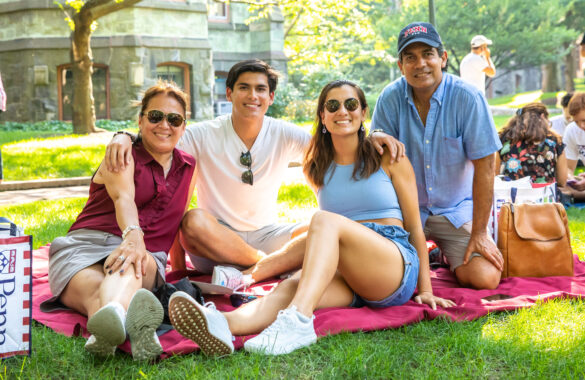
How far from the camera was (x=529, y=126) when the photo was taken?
6.60 meters

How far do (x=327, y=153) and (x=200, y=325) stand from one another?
1.66 metres

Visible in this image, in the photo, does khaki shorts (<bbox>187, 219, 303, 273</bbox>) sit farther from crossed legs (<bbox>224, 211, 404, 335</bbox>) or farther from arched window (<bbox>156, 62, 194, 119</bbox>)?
arched window (<bbox>156, 62, 194, 119</bbox>)

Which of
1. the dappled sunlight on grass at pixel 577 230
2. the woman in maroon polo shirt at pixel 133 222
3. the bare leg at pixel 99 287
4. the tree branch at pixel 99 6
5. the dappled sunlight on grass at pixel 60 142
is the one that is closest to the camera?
the bare leg at pixel 99 287

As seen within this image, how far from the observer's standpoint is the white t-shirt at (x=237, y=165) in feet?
16.1

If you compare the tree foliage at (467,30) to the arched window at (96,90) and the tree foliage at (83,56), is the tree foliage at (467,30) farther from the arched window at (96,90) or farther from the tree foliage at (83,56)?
the tree foliage at (83,56)

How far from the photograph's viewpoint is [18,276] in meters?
3.23

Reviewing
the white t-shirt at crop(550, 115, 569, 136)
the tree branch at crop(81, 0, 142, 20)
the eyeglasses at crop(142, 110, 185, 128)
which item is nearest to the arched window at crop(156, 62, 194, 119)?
the tree branch at crop(81, 0, 142, 20)

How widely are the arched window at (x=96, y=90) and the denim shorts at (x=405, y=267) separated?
54.0 ft

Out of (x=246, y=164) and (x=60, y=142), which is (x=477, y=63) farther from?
(x=60, y=142)

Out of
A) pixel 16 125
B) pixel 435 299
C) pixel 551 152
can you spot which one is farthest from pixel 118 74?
pixel 435 299

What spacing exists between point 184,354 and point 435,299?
5.24 ft

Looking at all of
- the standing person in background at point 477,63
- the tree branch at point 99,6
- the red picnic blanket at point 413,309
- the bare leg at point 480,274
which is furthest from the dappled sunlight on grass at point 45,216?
the standing person in background at point 477,63

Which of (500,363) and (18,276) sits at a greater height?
(18,276)

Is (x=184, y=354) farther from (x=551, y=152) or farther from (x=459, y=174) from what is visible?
(x=551, y=152)
